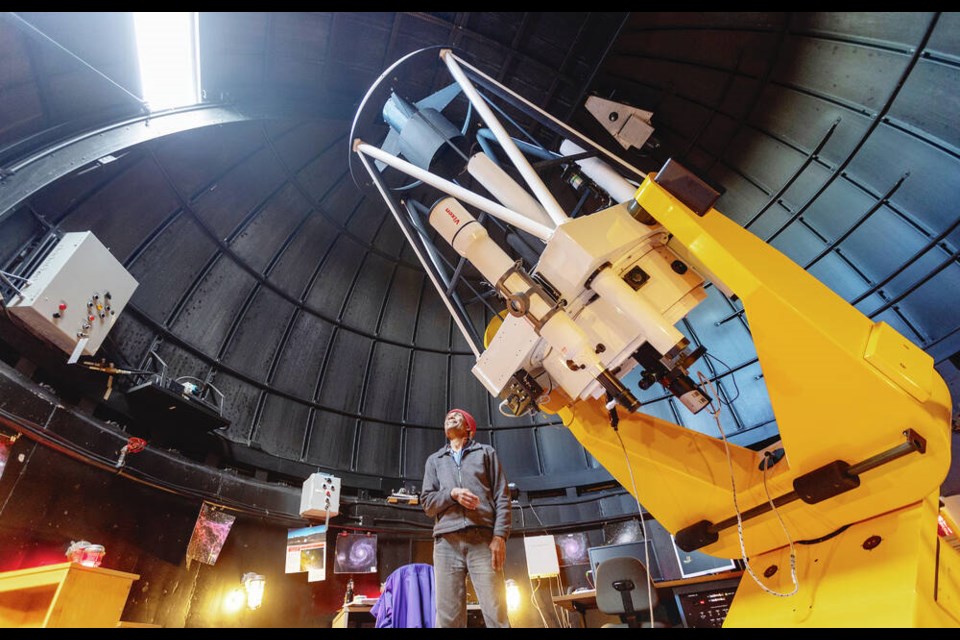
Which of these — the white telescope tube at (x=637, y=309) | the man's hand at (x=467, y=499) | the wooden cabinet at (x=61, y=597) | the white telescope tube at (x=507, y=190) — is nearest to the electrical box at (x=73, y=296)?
the wooden cabinet at (x=61, y=597)

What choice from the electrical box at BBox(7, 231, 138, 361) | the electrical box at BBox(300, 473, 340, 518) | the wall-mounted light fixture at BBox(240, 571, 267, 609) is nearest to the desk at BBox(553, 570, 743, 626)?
the electrical box at BBox(300, 473, 340, 518)

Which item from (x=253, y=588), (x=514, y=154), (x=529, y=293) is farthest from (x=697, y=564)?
(x=253, y=588)

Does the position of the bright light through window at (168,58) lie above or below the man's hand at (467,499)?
above

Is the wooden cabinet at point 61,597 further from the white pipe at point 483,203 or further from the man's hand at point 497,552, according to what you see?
the white pipe at point 483,203

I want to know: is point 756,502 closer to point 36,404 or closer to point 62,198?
point 36,404

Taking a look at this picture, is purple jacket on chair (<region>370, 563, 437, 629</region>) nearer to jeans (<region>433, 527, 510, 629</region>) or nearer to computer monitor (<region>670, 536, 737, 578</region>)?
jeans (<region>433, 527, 510, 629</region>)

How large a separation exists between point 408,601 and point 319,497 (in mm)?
2622

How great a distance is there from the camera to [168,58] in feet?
17.2

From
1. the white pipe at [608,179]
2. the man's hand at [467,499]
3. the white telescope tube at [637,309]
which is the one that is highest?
the white pipe at [608,179]

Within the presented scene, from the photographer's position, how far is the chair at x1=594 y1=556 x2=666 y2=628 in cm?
368

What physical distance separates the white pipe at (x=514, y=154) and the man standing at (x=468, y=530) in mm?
2152

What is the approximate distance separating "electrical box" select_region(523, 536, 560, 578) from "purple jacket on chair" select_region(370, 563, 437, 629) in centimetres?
315

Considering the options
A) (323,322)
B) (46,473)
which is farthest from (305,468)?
(46,473)

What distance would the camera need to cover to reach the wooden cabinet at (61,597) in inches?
106
